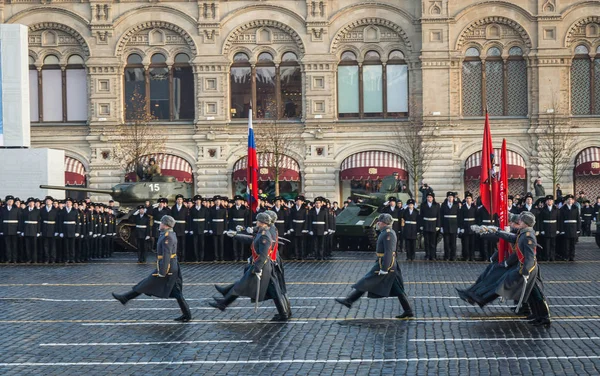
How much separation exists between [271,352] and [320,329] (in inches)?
77.6

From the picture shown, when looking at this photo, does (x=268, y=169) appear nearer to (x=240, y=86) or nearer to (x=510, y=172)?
(x=240, y=86)

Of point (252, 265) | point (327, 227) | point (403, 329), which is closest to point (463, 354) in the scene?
point (403, 329)

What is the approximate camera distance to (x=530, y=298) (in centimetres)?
1562

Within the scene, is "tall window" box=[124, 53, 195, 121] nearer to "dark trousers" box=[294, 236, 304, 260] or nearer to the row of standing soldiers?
the row of standing soldiers

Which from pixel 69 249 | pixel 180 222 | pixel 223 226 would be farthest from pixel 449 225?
pixel 69 249

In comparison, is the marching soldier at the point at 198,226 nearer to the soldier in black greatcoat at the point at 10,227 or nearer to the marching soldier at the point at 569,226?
the soldier in black greatcoat at the point at 10,227

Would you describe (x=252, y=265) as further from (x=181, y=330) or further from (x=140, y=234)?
(x=140, y=234)

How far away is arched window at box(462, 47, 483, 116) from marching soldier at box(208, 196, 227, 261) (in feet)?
68.4

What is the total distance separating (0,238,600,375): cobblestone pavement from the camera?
12.6 m

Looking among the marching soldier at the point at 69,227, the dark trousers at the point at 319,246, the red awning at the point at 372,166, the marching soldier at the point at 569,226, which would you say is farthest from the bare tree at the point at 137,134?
the marching soldier at the point at 569,226

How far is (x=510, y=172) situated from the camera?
4569 centimetres

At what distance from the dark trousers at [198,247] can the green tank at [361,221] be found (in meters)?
4.80

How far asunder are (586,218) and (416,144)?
9220 millimetres

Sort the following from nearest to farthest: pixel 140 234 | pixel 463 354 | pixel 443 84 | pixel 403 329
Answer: pixel 463 354 < pixel 403 329 < pixel 140 234 < pixel 443 84
